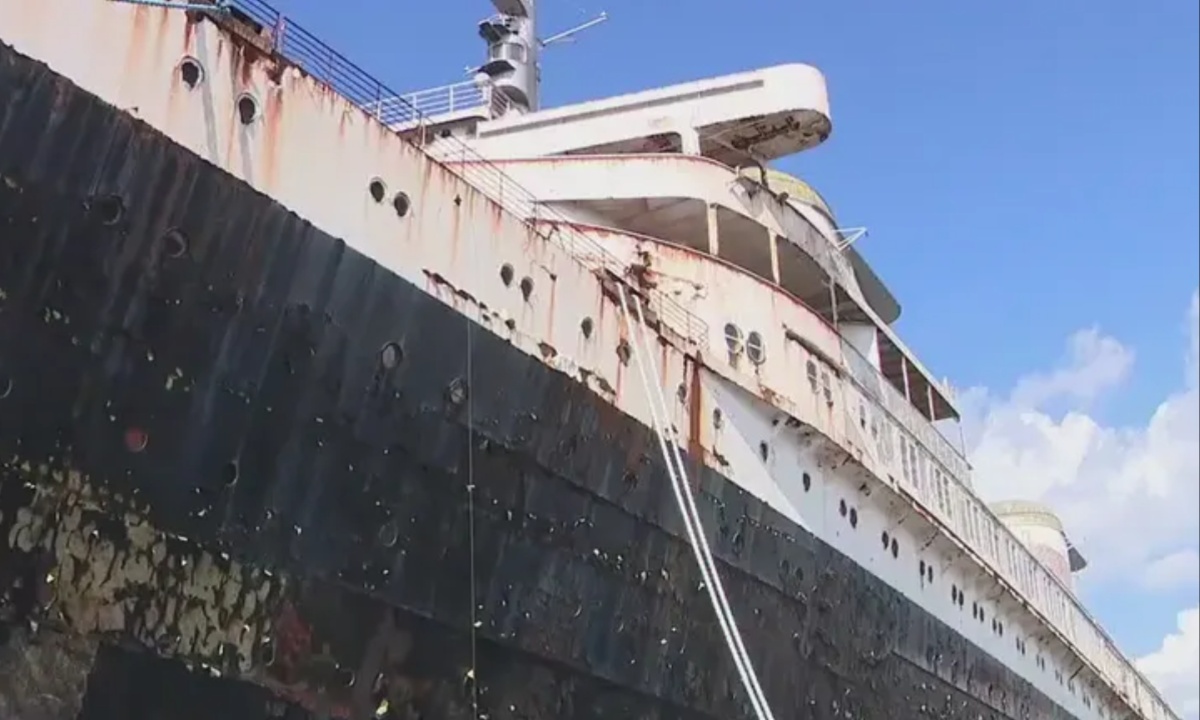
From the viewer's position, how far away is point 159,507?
21.2 ft

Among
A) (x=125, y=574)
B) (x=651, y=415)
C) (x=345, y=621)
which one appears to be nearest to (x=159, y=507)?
(x=125, y=574)

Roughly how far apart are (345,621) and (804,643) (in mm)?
6382

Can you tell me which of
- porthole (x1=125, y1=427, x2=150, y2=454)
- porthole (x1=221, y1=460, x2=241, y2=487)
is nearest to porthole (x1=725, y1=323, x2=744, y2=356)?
porthole (x1=221, y1=460, x2=241, y2=487)

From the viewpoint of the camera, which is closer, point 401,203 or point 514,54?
point 401,203

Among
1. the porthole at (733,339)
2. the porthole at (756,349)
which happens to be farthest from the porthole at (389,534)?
the porthole at (756,349)

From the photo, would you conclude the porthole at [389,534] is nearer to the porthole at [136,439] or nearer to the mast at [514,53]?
the porthole at [136,439]

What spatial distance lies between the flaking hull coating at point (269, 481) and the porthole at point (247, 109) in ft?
1.65

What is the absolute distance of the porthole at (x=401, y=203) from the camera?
838 cm

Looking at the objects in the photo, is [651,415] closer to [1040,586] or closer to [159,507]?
[159,507]

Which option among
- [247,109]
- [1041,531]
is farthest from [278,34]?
[1041,531]

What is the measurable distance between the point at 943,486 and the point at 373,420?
1166cm

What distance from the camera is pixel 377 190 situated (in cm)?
824

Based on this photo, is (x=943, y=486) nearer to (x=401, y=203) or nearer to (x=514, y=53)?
(x=514, y=53)

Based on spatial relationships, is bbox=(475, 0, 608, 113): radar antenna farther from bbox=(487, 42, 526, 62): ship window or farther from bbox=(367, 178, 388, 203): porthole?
bbox=(367, 178, 388, 203): porthole
